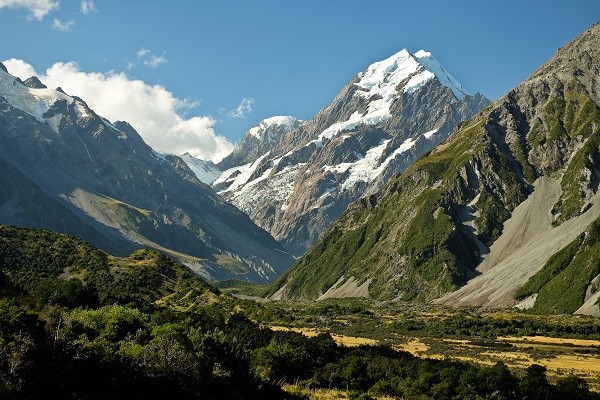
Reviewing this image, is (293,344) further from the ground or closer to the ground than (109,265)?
closer to the ground

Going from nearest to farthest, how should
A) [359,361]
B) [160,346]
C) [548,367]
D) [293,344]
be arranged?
1. [160,346]
2. [359,361]
3. [293,344]
4. [548,367]

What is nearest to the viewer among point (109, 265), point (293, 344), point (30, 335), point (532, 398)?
point (30, 335)

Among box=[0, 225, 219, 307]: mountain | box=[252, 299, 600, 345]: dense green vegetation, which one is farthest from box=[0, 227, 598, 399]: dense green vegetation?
box=[252, 299, 600, 345]: dense green vegetation

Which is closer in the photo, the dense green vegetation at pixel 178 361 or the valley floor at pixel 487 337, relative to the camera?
the dense green vegetation at pixel 178 361

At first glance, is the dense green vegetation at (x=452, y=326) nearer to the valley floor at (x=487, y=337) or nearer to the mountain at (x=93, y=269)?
the valley floor at (x=487, y=337)

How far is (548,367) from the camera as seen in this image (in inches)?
4235

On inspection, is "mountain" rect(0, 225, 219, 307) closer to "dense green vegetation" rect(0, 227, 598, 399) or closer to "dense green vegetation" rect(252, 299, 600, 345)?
"dense green vegetation" rect(0, 227, 598, 399)

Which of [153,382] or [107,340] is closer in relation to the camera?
[153,382]

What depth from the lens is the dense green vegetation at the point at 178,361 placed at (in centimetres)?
4409

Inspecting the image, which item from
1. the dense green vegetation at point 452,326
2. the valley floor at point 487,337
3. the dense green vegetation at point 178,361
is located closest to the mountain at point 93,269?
the dense green vegetation at point 178,361

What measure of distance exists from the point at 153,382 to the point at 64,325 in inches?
749

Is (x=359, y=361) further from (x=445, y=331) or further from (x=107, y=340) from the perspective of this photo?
(x=445, y=331)

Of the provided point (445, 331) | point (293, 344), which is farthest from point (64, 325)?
point (445, 331)

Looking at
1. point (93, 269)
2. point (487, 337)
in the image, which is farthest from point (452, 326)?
point (93, 269)
